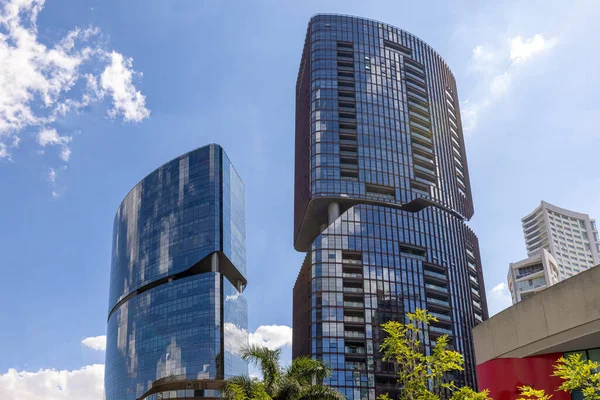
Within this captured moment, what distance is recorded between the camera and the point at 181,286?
160 meters

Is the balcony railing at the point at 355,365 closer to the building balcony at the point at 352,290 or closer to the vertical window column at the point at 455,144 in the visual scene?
the building balcony at the point at 352,290

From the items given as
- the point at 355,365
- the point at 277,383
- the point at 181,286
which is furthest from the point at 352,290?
the point at 277,383

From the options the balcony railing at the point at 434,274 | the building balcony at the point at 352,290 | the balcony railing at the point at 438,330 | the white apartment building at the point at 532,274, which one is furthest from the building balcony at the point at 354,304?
the white apartment building at the point at 532,274

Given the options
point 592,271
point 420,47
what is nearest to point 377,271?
point 420,47

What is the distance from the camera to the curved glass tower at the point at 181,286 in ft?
500

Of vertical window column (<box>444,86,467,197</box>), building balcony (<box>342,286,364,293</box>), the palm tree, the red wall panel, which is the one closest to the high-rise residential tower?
building balcony (<box>342,286,364,293</box>)

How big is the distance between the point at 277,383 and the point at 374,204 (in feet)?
355

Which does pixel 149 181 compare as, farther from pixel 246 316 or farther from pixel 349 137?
pixel 349 137

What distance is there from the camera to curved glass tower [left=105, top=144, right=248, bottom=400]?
6004 inches

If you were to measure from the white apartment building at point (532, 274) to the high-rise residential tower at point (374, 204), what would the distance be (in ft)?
76.1

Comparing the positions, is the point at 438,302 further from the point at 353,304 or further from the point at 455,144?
the point at 455,144

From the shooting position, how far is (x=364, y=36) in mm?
163750

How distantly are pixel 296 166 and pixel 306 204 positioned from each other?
2514cm

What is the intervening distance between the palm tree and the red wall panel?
11771 millimetres
